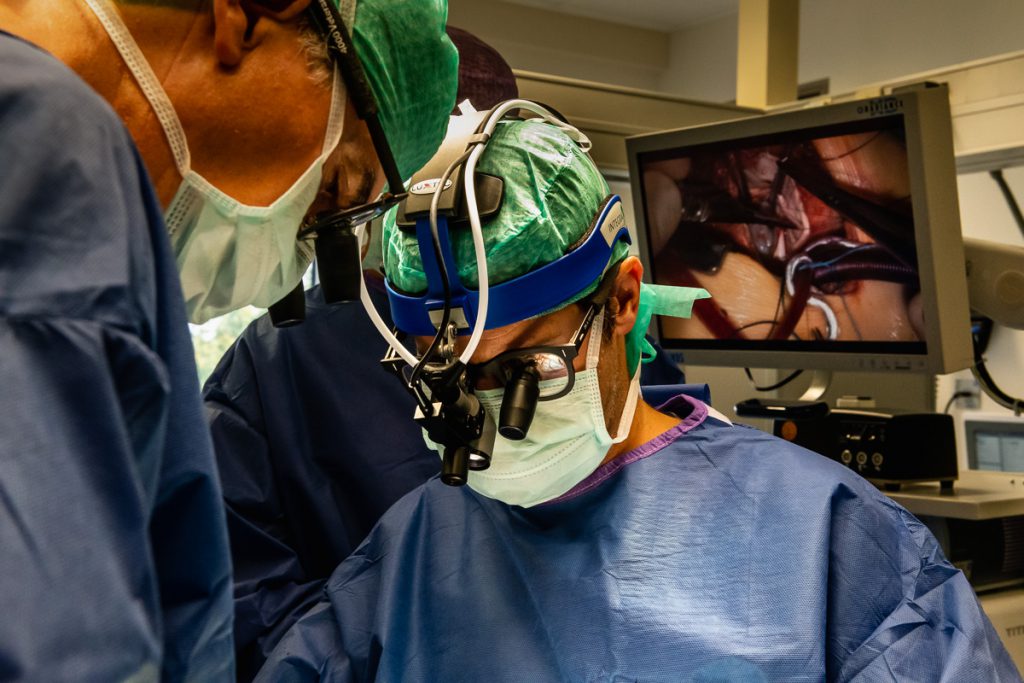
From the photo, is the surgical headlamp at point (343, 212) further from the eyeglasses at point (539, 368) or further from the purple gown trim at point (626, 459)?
the purple gown trim at point (626, 459)

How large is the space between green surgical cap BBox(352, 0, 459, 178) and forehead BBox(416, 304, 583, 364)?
320 millimetres

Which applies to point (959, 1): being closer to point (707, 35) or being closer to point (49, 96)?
point (707, 35)

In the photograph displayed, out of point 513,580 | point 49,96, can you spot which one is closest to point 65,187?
point 49,96

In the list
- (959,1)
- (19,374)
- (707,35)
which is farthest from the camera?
(707,35)

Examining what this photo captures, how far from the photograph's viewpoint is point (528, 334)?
1.32 metres

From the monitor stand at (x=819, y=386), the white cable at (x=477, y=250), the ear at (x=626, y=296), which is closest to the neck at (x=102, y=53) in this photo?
the white cable at (x=477, y=250)

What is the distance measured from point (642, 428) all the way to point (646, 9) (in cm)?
534

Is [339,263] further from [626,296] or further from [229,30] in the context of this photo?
[626,296]

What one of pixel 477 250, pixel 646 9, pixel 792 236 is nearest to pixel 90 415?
pixel 477 250

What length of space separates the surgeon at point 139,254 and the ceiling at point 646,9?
5570 mm

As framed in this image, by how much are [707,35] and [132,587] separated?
21.3ft

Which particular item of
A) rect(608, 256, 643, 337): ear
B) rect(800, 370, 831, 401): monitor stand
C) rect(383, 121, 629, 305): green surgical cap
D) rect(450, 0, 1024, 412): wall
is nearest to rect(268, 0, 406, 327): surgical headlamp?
rect(383, 121, 629, 305): green surgical cap

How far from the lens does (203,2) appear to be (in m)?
0.75

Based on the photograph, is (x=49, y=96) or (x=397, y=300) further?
(x=397, y=300)
